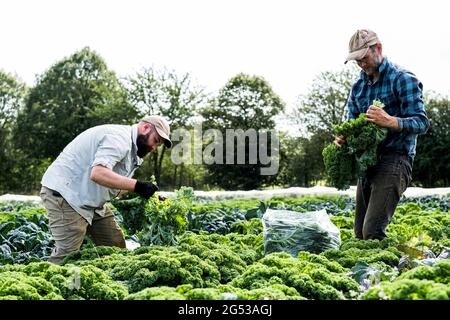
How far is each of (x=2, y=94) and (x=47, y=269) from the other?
52644 mm

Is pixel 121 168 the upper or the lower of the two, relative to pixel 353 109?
lower

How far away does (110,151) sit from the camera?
19.0 feet

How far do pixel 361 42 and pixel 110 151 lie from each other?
283 cm

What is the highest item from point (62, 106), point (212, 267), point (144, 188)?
point (62, 106)

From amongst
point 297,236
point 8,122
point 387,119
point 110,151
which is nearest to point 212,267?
point 110,151

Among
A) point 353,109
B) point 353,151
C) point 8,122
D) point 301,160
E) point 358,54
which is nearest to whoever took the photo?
point 358,54

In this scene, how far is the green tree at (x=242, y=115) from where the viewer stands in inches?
1715

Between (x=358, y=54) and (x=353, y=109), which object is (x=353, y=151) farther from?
(x=358, y=54)

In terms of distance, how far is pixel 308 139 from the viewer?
4375 centimetres

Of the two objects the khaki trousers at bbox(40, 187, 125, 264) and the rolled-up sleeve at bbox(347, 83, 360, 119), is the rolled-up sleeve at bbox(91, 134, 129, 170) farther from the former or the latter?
the rolled-up sleeve at bbox(347, 83, 360, 119)

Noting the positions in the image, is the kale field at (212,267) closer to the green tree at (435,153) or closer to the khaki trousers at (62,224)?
the khaki trousers at (62,224)
